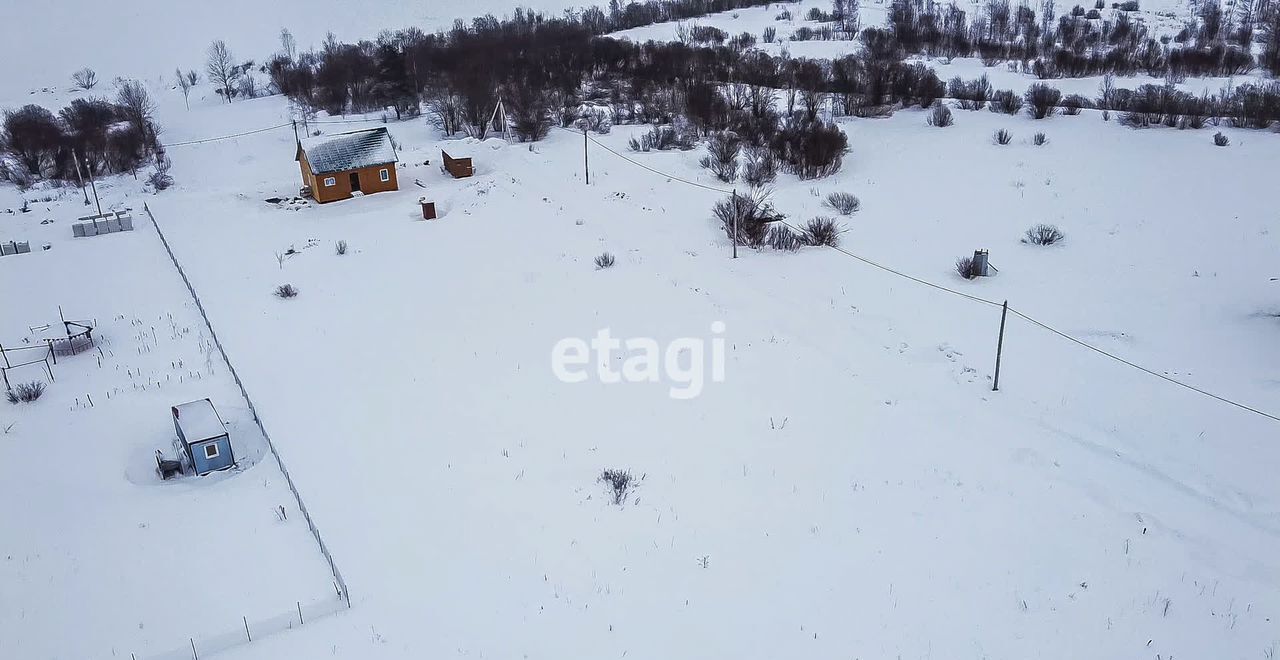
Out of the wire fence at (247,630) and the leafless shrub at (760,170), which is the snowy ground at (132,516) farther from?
the leafless shrub at (760,170)

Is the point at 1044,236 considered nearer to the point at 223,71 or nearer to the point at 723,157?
the point at 723,157

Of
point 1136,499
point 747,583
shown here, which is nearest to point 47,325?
point 747,583

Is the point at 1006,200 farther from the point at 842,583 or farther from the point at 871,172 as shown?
the point at 842,583

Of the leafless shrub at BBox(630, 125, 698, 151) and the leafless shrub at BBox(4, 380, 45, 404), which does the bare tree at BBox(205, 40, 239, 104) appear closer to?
the leafless shrub at BBox(630, 125, 698, 151)

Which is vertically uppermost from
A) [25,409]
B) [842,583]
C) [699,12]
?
[699,12]

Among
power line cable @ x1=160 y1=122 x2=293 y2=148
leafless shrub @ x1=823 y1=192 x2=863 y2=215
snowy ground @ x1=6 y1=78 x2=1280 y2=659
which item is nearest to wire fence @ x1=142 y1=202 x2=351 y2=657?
snowy ground @ x1=6 y1=78 x2=1280 y2=659
